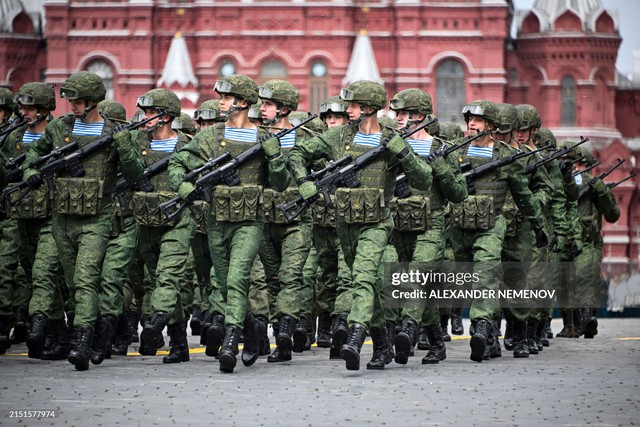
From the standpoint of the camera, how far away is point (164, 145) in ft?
43.3

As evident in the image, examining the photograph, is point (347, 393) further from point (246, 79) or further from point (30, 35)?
point (30, 35)

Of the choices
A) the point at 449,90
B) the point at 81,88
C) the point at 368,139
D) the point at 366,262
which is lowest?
the point at 366,262

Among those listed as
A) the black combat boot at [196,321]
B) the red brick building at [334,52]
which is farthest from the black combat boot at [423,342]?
the red brick building at [334,52]

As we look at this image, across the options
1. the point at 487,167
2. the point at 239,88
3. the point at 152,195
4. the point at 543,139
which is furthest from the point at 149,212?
the point at 543,139

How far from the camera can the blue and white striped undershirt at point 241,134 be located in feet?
39.2

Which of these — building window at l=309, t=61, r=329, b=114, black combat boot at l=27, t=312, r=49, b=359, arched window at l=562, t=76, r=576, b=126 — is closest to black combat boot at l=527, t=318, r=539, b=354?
black combat boot at l=27, t=312, r=49, b=359

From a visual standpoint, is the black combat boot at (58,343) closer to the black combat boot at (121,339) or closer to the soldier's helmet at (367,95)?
the black combat boot at (121,339)

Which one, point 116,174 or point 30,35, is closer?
point 116,174

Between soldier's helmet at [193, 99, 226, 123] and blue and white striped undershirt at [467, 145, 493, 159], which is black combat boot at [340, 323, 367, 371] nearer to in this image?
blue and white striped undershirt at [467, 145, 493, 159]

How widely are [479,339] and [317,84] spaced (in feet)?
127

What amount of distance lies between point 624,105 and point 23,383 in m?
46.8

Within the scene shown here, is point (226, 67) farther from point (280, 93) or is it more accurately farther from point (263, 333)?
point (263, 333)

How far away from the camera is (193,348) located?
14453 mm

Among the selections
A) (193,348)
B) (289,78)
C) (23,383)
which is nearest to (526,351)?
(193,348)
